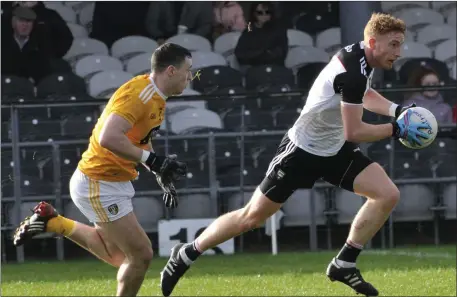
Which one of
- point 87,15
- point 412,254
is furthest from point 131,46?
point 412,254

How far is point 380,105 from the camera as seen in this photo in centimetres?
857

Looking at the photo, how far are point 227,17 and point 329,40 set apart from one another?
4.82 ft

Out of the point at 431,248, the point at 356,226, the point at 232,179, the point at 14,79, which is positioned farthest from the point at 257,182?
the point at 356,226

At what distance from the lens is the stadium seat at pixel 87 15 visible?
15633 millimetres

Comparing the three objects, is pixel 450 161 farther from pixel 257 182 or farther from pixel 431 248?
pixel 257 182

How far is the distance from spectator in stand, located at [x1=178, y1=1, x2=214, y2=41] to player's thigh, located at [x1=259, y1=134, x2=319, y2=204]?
24.0 ft

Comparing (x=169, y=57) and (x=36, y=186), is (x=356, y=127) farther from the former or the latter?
(x=36, y=186)

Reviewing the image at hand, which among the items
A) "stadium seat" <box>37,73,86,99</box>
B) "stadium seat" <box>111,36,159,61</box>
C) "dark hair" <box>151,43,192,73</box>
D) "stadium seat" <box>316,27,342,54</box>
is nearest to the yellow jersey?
"dark hair" <box>151,43,192,73</box>

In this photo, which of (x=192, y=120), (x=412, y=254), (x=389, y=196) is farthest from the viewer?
(x=192, y=120)

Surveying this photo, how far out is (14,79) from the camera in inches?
540

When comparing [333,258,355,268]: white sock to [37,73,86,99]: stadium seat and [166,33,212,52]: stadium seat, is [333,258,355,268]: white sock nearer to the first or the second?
[37,73,86,99]: stadium seat

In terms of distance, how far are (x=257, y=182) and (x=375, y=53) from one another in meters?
4.96

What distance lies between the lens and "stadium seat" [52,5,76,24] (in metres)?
15.5

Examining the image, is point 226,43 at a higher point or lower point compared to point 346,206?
higher
